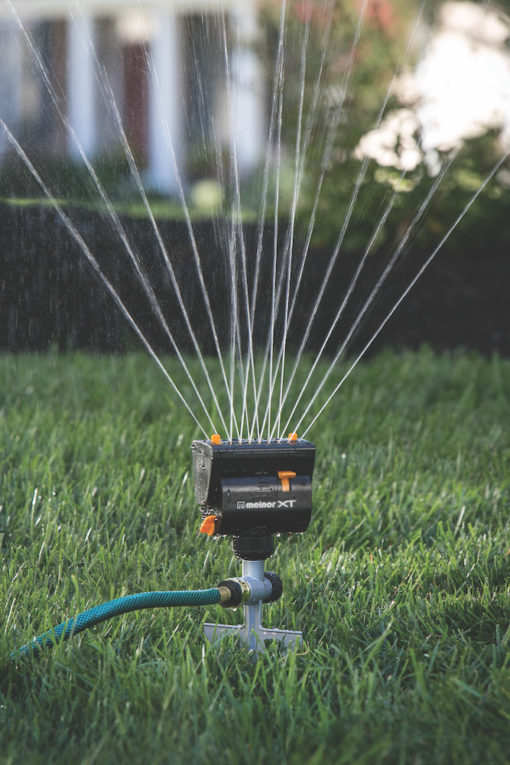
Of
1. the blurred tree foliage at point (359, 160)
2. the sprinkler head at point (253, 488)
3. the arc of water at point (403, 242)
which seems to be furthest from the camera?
the blurred tree foliage at point (359, 160)

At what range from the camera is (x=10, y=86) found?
13.6 ft

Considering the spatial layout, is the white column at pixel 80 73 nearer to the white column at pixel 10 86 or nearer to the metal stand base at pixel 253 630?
the white column at pixel 10 86

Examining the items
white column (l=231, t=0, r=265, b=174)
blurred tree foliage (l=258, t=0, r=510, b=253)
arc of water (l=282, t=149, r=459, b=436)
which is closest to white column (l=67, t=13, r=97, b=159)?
white column (l=231, t=0, r=265, b=174)

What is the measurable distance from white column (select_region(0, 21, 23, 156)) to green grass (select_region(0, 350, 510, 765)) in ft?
5.12

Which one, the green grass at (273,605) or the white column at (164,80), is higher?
the white column at (164,80)

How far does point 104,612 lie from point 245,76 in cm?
429

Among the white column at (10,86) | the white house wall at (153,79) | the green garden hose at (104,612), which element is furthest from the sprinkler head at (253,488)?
the white column at (10,86)

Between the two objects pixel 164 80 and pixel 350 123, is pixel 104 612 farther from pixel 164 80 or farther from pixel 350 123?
pixel 164 80

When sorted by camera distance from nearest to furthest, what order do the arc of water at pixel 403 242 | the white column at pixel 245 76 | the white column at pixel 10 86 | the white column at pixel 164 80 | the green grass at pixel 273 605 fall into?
1. the green grass at pixel 273 605
2. the white column at pixel 10 86
3. the arc of water at pixel 403 242
4. the white column at pixel 245 76
5. the white column at pixel 164 80

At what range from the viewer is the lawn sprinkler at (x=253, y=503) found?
4.84 ft

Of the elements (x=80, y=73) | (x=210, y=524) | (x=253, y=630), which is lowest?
(x=253, y=630)

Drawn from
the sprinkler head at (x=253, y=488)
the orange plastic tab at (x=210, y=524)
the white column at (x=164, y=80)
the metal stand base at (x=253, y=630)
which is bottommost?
the metal stand base at (x=253, y=630)

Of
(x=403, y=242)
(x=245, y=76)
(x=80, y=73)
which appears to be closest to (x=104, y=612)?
(x=403, y=242)

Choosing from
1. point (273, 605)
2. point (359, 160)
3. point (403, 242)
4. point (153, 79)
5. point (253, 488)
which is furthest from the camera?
point (153, 79)
